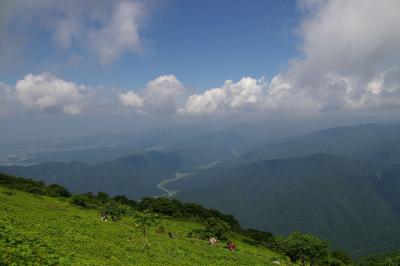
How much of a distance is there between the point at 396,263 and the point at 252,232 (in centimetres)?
6473

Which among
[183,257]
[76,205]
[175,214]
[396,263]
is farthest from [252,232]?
[183,257]

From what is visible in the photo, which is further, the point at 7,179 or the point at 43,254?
the point at 7,179

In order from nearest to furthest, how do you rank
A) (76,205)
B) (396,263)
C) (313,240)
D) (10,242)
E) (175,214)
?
(10,242), (313,240), (396,263), (76,205), (175,214)

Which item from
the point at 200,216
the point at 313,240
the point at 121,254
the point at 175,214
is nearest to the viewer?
the point at 121,254

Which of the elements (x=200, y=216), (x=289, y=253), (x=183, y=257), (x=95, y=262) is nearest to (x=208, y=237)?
(x=289, y=253)

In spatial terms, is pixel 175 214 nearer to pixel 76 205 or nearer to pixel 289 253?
pixel 76 205

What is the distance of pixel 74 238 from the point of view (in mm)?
33312

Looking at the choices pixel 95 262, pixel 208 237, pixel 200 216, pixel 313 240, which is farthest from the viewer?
pixel 200 216

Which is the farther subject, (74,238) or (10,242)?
(74,238)

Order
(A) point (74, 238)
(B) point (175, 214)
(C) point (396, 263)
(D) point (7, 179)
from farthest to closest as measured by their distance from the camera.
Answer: (B) point (175, 214) < (D) point (7, 179) < (C) point (396, 263) < (A) point (74, 238)

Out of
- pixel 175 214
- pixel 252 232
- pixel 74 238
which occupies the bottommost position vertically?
pixel 252 232

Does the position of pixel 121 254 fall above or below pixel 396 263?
above

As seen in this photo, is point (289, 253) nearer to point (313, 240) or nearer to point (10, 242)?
point (313, 240)

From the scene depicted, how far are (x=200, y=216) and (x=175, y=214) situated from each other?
14.4 m
